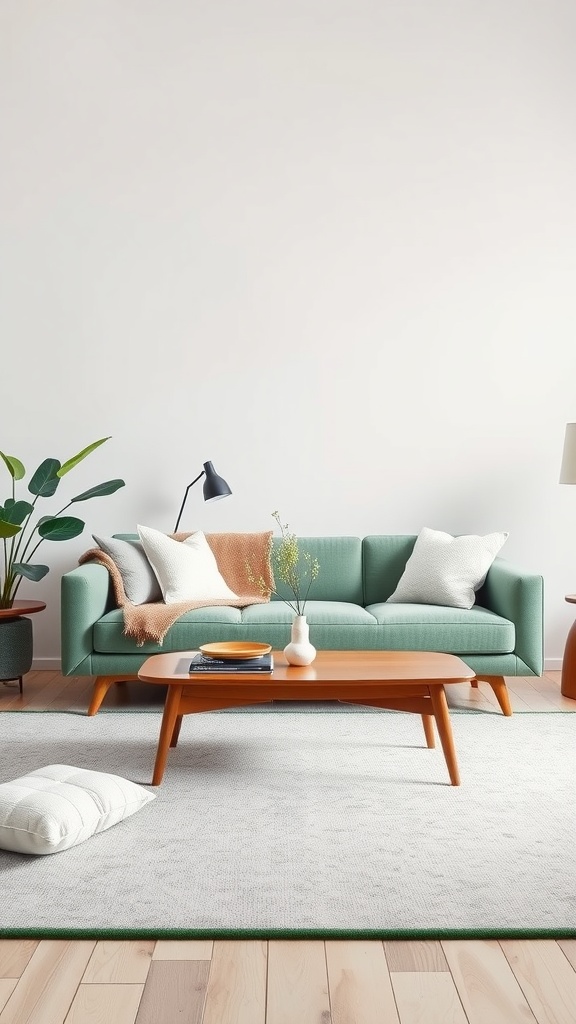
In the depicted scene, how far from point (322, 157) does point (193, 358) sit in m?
1.34

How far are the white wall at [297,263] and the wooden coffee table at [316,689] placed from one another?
204 cm

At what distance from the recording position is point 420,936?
1.97 meters

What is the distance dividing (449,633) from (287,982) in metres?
2.41

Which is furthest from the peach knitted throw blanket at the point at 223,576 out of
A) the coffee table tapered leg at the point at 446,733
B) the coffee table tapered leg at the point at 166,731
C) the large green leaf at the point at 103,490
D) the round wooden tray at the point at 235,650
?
the coffee table tapered leg at the point at 446,733

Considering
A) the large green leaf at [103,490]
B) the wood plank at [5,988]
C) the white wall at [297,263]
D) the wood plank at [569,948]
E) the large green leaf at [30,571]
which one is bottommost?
the wood plank at [5,988]

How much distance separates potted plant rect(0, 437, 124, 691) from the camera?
14.0 feet

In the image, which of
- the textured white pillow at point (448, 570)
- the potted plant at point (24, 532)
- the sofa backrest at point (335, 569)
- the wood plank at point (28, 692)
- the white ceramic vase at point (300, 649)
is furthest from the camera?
the sofa backrest at point (335, 569)

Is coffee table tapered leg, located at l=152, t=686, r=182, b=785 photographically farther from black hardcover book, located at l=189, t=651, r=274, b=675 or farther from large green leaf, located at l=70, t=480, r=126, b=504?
large green leaf, located at l=70, t=480, r=126, b=504

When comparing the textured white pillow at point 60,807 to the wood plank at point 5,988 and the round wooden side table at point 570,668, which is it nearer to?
the wood plank at point 5,988

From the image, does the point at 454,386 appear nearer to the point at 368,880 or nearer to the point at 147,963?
the point at 368,880

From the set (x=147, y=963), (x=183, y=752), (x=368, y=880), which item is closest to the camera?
(x=147, y=963)

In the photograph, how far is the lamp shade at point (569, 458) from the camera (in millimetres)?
4484

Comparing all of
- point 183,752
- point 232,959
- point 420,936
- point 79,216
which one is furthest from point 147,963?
point 79,216

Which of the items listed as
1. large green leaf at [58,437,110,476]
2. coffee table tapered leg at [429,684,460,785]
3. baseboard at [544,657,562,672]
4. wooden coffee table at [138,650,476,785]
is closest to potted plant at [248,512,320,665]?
wooden coffee table at [138,650,476,785]
